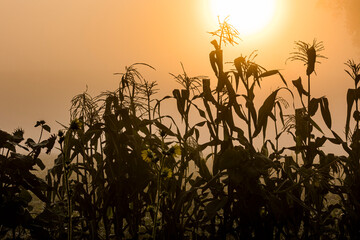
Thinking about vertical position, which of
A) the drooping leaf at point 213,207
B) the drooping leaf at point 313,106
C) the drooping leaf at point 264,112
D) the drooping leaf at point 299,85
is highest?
the drooping leaf at point 299,85

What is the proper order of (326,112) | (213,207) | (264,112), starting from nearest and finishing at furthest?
(213,207)
(264,112)
(326,112)

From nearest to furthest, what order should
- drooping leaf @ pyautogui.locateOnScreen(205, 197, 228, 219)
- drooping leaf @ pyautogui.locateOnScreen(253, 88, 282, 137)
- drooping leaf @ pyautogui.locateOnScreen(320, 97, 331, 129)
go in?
drooping leaf @ pyautogui.locateOnScreen(205, 197, 228, 219), drooping leaf @ pyautogui.locateOnScreen(253, 88, 282, 137), drooping leaf @ pyautogui.locateOnScreen(320, 97, 331, 129)

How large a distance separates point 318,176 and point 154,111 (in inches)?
41.0

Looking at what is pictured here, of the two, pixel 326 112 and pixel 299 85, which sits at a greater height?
pixel 299 85

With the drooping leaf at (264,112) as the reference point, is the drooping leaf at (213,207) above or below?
below

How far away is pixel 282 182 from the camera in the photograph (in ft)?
7.71

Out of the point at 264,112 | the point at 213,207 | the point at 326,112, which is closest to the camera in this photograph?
the point at 213,207

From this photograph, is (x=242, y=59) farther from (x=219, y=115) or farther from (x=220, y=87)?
(x=219, y=115)

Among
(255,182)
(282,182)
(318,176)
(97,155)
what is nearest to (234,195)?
(255,182)

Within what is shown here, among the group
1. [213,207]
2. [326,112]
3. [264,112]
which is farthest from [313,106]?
[213,207]

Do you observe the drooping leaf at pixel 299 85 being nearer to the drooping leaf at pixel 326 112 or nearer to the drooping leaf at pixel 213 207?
the drooping leaf at pixel 326 112

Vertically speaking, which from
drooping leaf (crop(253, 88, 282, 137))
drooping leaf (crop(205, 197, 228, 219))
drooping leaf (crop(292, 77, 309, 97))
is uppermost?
drooping leaf (crop(292, 77, 309, 97))

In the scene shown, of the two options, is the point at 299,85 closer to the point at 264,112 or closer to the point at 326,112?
the point at 326,112

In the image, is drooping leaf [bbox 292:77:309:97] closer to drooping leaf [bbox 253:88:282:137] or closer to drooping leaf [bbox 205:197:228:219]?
drooping leaf [bbox 253:88:282:137]
